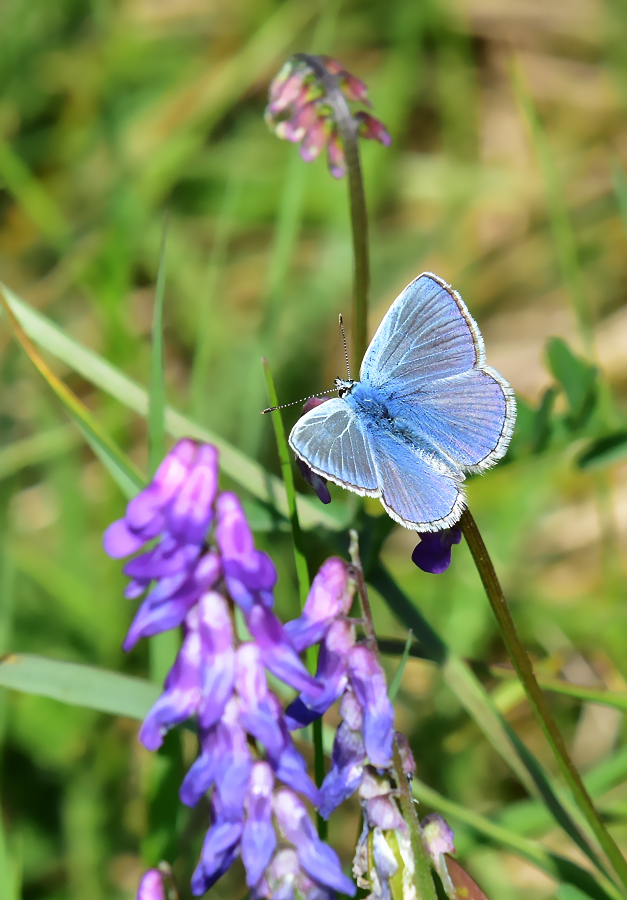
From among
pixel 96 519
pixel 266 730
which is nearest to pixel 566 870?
pixel 266 730

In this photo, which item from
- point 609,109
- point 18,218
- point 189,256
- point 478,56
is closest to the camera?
point 189,256

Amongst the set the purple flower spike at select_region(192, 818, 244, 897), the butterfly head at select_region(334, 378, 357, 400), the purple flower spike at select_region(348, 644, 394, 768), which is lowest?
the purple flower spike at select_region(192, 818, 244, 897)

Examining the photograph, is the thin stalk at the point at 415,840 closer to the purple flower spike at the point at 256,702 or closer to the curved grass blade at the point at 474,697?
the purple flower spike at the point at 256,702

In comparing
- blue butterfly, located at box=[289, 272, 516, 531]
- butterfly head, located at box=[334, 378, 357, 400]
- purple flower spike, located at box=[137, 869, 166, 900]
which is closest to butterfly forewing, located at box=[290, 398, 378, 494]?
blue butterfly, located at box=[289, 272, 516, 531]

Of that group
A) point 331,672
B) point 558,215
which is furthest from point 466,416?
point 558,215

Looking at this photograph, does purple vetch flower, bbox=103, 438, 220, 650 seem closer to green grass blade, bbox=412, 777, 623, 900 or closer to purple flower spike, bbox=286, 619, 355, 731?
purple flower spike, bbox=286, 619, 355, 731

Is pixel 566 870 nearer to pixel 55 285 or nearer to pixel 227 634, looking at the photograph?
pixel 227 634
